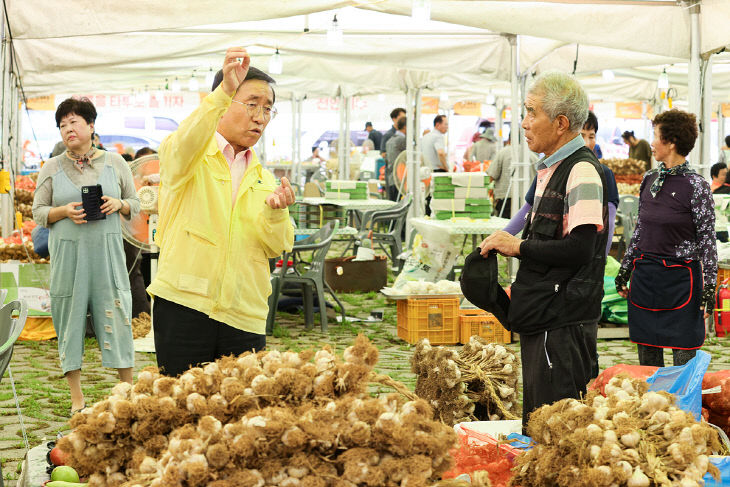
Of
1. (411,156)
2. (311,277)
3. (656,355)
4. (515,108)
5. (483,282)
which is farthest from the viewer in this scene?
(411,156)

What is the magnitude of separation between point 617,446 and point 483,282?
1031 mm

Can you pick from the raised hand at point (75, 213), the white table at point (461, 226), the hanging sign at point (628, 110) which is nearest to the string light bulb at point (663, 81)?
the white table at point (461, 226)

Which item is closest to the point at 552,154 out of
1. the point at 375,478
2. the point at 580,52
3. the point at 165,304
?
the point at 165,304

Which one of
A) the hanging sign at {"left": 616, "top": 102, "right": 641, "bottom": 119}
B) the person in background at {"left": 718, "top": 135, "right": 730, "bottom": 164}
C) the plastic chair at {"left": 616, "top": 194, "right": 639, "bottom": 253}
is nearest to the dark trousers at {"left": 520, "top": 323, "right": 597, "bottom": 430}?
the plastic chair at {"left": 616, "top": 194, "right": 639, "bottom": 253}

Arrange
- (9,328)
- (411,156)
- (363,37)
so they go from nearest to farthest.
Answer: (9,328) → (363,37) → (411,156)

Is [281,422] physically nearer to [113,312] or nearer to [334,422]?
[334,422]

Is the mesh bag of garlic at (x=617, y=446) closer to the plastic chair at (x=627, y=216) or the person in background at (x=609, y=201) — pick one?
the person in background at (x=609, y=201)

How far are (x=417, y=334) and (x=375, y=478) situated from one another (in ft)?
18.6

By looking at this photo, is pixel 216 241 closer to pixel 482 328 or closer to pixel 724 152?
pixel 482 328

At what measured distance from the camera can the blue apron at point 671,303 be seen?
4.43 metres

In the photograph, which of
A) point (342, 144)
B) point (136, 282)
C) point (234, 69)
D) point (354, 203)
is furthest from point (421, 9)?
point (342, 144)

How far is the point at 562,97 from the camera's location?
2.74 metres

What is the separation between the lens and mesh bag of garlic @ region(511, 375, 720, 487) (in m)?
1.88

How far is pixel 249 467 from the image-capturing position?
1.63m
